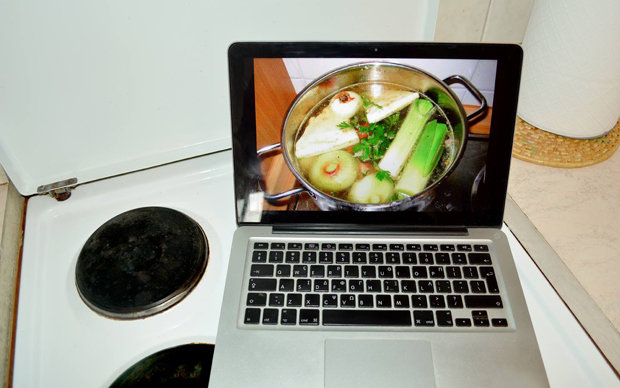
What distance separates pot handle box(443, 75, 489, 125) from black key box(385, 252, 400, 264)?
0.70 feet

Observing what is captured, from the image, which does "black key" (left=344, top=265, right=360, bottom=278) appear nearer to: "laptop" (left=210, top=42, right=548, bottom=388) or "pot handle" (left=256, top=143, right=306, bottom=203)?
"laptop" (left=210, top=42, right=548, bottom=388)

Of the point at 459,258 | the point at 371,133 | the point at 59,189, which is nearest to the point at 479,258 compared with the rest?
the point at 459,258

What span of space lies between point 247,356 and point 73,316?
262 mm

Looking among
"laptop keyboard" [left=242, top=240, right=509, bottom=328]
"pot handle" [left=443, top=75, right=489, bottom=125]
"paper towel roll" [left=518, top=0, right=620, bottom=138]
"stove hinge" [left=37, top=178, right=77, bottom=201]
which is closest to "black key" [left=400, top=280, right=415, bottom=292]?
"laptop keyboard" [left=242, top=240, right=509, bottom=328]

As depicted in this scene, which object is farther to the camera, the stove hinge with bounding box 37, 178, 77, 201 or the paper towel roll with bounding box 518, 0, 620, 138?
the stove hinge with bounding box 37, 178, 77, 201

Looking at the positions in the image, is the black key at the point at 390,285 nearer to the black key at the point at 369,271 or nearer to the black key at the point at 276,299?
the black key at the point at 369,271

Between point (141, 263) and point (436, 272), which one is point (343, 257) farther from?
point (141, 263)

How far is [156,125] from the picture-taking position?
2.28 ft

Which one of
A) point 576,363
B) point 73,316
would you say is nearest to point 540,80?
point 576,363

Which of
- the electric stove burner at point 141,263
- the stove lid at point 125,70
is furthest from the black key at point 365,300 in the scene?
the stove lid at point 125,70

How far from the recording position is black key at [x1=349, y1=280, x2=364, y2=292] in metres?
0.54

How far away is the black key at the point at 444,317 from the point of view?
52 cm

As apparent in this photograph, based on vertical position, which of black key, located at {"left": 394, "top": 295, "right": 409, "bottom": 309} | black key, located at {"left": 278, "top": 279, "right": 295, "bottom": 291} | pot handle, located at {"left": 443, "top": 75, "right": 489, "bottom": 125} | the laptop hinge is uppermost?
pot handle, located at {"left": 443, "top": 75, "right": 489, "bottom": 125}

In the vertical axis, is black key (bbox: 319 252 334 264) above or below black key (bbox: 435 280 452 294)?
above
